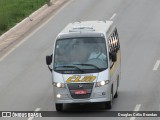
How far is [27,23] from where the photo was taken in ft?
128

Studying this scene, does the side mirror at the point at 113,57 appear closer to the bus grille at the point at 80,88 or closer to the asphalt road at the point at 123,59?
the bus grille at the point at 80,88

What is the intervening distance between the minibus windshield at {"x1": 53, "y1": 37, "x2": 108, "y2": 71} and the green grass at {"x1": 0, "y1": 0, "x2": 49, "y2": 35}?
14.6 metres

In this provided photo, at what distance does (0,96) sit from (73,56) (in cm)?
426

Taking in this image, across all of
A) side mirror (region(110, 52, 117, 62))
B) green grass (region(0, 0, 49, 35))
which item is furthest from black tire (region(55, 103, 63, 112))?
green grass (region(0, 0, 49, 35))

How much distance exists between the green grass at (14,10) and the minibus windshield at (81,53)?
14.6 metres

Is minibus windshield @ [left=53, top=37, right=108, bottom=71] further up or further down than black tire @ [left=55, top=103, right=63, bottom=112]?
further up

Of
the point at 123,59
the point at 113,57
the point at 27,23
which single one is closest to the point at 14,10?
the point at 27,23

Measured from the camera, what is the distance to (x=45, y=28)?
37.9 meters

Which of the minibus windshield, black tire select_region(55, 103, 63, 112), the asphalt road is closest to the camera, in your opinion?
the minibus windshield

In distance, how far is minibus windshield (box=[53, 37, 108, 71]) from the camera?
21.8 metres

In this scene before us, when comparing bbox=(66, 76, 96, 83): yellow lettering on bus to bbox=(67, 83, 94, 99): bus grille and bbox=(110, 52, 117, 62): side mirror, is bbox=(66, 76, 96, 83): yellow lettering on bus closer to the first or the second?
bbox=(67, 83, 94, 99): bus grille

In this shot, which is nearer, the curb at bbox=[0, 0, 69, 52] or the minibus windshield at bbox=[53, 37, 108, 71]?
the minibus windshield at bbox=[53, 37, 108, 71]

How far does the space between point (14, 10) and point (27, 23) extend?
256 centimetres

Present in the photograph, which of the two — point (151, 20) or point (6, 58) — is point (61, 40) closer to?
point (6, 58)
